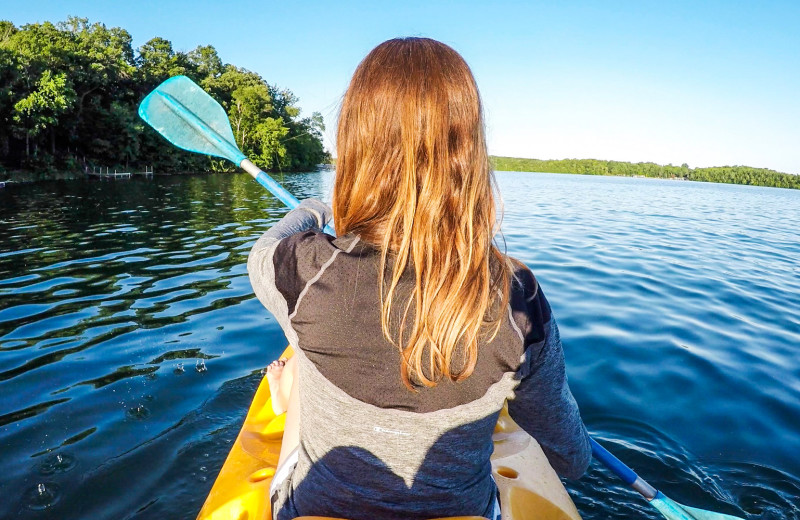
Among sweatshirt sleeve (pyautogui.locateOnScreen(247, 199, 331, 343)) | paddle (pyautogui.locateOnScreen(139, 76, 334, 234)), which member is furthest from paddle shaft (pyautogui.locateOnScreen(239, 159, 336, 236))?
sweatshirt sleeve (pyautogui.locateOnScreen(247, 199, 331, 343))

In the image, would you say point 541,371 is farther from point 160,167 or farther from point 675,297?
point 160,167

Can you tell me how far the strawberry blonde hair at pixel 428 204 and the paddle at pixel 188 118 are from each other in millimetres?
2372

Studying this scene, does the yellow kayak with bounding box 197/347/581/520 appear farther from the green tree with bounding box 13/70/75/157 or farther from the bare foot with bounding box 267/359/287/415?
the green tree with bounding box 13/70/75/157

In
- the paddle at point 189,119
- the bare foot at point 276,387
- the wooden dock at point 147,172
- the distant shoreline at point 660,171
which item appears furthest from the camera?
the distant shoreline at point 660,171

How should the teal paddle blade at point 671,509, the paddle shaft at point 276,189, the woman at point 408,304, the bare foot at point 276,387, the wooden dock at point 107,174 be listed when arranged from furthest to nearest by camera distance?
the wooden dock at point 107,174 < the paddle shaft at point 276,189 < the bare foot at point 276,387 < the teal paddle blade at point 671,509 < the woman at point 408,304

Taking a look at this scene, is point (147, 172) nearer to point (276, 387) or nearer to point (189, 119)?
point (189, 119)

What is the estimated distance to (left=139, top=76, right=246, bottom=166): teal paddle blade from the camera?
331 centimetres

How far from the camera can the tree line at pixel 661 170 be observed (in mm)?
83438

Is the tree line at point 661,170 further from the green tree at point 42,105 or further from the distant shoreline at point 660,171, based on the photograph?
the green tree at point 42,105

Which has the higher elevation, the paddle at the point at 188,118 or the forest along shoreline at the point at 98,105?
the forest along shoreline at the point at 98,105

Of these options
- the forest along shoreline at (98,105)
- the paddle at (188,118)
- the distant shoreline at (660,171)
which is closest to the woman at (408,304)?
the paddle at (188,118)

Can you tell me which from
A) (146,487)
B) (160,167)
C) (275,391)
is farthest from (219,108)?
(160,167)

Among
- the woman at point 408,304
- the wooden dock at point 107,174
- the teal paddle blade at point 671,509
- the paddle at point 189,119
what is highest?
the paddle at point 189,119

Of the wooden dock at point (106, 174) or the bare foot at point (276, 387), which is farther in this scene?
the wooden dock at point (106, 174)
